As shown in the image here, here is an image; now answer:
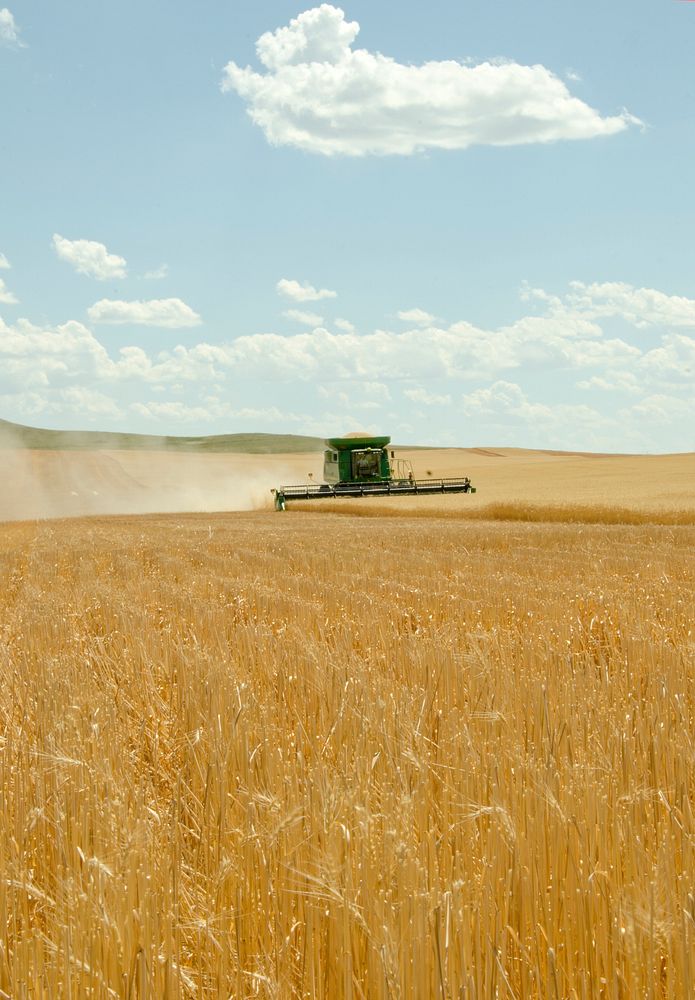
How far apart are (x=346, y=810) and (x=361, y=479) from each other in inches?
1501

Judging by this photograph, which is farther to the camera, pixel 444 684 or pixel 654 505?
pixel 654 505

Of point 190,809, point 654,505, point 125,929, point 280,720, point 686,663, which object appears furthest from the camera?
point 654,505

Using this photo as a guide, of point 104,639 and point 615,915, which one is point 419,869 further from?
point 104,639

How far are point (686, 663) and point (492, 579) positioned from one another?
4.96 m

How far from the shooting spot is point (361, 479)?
4072 centimetres

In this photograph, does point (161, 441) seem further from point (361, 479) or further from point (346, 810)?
point (346, 810)

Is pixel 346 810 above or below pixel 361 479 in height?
below

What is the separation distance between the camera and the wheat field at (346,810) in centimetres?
209

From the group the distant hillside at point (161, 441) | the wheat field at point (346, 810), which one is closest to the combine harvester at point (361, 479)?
the wheat field at point (346, 810)

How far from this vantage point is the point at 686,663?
5.31 m

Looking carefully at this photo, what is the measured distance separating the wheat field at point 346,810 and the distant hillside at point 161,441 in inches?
4830

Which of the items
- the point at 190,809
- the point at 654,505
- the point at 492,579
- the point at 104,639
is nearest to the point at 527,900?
the point at 190,809

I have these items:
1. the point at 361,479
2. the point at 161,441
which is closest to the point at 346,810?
the point at 361,479

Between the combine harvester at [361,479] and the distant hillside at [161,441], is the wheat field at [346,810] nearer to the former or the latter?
the combine harvester at [361,479]
